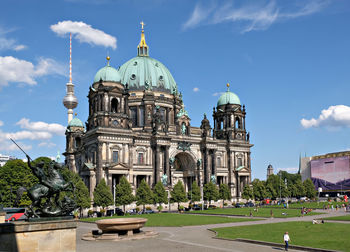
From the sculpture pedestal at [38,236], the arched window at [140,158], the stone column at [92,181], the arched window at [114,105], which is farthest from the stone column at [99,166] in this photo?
the sculpture pedestal at [38,236]

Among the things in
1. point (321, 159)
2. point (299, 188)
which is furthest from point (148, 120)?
point (321, 159)

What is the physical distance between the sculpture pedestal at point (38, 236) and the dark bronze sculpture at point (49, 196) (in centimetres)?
101

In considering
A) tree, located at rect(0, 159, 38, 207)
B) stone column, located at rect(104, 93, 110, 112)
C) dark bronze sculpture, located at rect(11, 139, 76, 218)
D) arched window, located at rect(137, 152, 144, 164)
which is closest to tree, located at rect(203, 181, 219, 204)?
arched window, located at rect(137, 152, 144, 164)

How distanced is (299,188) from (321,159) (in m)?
52.6

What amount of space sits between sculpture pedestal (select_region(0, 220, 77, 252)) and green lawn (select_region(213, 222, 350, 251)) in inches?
714

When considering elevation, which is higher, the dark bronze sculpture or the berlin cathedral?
the berlin cathedral

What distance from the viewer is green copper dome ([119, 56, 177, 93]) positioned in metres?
103

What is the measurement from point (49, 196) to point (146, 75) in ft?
272

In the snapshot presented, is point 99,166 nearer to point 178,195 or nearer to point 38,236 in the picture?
point 178,195

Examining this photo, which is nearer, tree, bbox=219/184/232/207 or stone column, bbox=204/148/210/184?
tree, bbox=219/184/232/207

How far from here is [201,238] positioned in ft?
117

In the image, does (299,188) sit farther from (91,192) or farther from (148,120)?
(91,192)

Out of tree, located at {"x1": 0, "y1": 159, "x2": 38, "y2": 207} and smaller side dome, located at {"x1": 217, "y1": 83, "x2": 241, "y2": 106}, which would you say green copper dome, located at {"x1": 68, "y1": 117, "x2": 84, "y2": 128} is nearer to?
tree, located at {"x1": 0, "y1": 159, "x2": 38, "y2": 207}

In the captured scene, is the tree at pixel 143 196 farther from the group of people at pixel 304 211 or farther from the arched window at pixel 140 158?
the group of people at pixel 304 211
